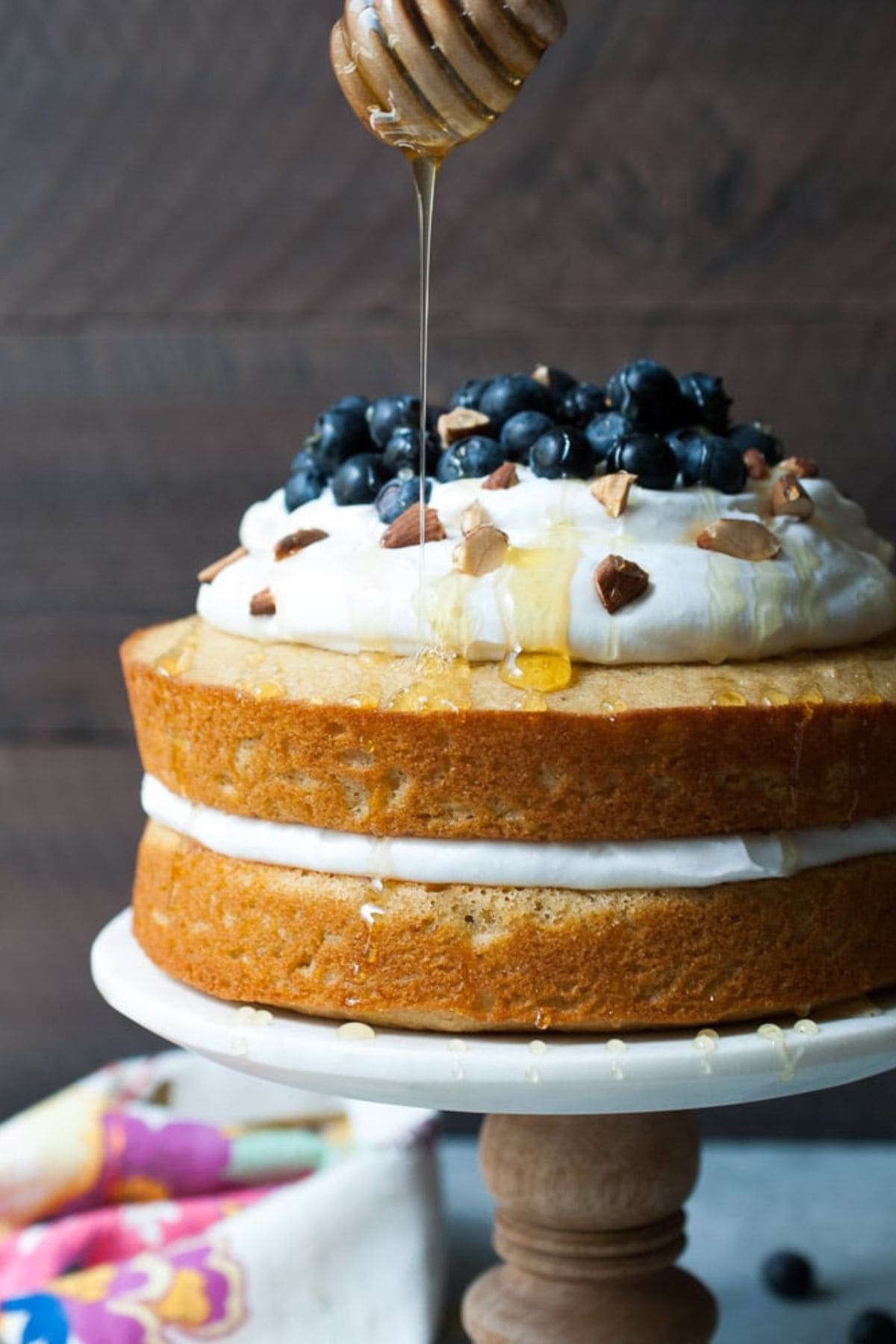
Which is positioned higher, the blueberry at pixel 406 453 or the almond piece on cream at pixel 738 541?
the blueberry at pixel 406 453

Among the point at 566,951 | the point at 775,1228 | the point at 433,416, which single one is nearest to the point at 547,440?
the point at 433,416

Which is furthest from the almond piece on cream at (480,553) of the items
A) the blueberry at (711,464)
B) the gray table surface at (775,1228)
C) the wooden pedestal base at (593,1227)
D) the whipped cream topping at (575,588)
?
the gray table surface at (775,1228)

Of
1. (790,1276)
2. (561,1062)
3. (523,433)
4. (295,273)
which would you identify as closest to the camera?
(561,1062)

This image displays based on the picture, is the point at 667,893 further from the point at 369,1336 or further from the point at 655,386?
the point at 369,1336

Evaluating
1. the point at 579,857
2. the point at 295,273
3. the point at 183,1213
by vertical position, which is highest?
the point at 295,273

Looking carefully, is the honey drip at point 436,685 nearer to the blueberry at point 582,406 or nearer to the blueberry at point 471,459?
the blueberry at point 471,459

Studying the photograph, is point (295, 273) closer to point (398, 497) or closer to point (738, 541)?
point (398, 497)

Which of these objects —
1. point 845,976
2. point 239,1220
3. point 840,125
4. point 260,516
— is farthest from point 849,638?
point 840,125
